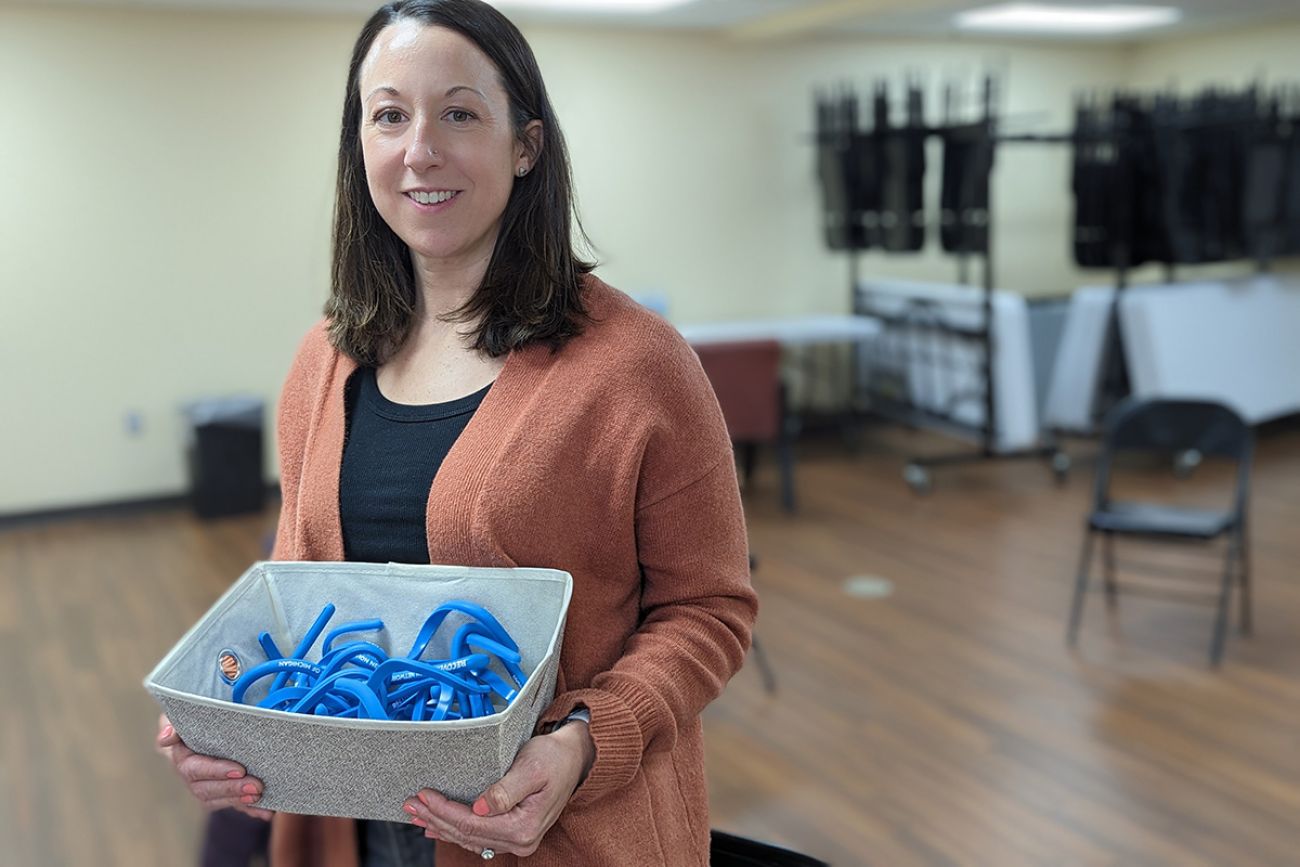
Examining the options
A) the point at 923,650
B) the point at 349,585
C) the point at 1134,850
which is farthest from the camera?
the point at 923,650

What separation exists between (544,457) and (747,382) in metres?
4.92

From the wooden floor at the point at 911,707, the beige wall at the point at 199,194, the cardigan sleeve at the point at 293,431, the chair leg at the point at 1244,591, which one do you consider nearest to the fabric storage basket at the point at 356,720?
the cardigan sleeve at the point at 293,431

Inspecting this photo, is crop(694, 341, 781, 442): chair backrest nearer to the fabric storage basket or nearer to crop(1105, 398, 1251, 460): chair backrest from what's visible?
crop(1105, 398, 1251, 460): chair backrest

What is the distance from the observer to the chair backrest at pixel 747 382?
19.6 feet

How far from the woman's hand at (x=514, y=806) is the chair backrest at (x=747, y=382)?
194 inches

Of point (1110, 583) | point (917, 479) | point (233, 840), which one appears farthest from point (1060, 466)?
point (233, 840)

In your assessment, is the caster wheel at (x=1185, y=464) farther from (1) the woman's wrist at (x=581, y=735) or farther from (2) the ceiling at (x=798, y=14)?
(1) the woman's wrist at (x=581, y=735)

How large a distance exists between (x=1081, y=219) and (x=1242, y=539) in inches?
113

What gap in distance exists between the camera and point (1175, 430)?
4.50 meters

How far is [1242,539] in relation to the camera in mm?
4250

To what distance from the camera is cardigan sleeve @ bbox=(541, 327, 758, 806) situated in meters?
1.12

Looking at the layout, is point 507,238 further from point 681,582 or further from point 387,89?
point 681,582

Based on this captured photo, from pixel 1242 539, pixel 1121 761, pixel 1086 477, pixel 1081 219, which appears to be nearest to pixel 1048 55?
pixel 1081 219

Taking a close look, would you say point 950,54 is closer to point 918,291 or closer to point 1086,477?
point 918,291
